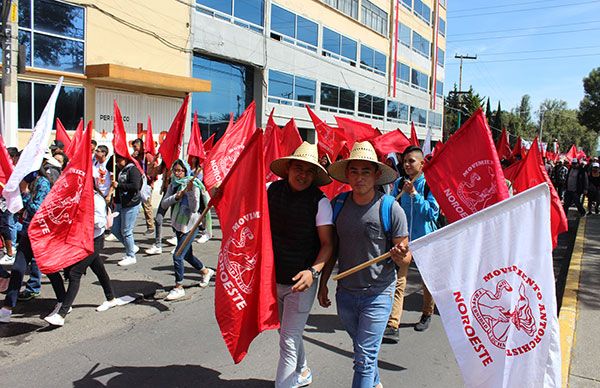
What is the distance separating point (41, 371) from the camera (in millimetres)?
4207

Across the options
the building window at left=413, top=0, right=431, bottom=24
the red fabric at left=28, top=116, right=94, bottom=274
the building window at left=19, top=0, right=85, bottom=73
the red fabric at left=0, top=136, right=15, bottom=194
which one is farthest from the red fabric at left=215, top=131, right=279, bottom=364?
the building window at left=413, top=0, right=431, bottom=24

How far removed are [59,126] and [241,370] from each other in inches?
298

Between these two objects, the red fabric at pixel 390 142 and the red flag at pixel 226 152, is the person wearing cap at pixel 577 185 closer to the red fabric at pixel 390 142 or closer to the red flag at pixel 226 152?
the red fabric at pixel 390 142

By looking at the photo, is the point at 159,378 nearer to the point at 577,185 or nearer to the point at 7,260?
the point at 7,260

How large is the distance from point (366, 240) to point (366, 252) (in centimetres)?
8

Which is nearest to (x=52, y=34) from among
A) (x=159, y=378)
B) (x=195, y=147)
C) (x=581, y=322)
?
(x=195, y=147)

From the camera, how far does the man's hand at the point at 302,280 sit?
10.6 ft

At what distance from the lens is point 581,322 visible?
5230mm

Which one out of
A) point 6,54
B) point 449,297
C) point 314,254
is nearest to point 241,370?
point 314,254

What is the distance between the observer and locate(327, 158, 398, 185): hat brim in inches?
134

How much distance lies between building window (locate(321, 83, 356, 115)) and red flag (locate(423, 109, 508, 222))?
73.5ft

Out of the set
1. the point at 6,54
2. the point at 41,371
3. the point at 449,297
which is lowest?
the point at 41,371

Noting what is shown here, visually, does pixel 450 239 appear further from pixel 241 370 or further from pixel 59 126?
pixel 59 126

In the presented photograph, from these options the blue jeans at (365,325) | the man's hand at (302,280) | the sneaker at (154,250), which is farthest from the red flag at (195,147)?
the blue jeans at (365,325)
